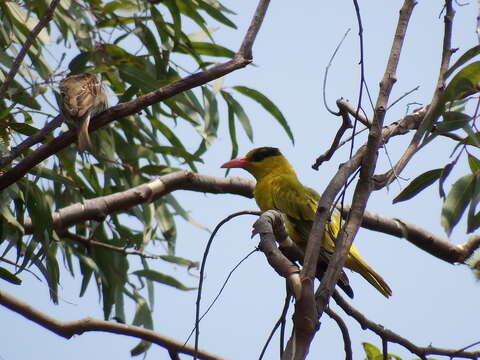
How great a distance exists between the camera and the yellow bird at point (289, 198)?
4.42 meters

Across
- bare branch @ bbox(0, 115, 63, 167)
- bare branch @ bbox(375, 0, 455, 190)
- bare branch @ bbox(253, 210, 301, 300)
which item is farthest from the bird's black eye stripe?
bare branch @ bbox(253, 210, 301, 300)

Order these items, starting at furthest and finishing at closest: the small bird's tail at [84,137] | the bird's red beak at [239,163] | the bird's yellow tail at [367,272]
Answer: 1. the bird's red beak at [239,163]
2. the bird's yellow tail at [367,272]
3. the small bird's tail at [84,137]

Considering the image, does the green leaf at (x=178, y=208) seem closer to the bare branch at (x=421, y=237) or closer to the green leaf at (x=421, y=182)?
Answer: the bare branch at (x=421, y=237)

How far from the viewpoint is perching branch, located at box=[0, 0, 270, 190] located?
3023mm

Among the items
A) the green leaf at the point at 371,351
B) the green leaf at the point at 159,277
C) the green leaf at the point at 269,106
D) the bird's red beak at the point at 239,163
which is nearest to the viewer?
the green leaf at the point at 371,351

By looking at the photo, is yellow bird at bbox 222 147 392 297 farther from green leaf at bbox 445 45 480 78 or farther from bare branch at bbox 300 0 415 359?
bare branch at bbox 300 0 415 359

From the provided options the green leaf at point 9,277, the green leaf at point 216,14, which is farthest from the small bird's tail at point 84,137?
the green leaf at point 216,14

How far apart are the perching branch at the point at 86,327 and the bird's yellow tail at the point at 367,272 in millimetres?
1041

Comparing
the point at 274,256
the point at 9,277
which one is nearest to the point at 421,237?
the point at 9,277

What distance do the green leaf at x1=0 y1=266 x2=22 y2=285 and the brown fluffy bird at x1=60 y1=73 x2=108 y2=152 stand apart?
0.93 m

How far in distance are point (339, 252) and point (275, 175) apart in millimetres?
3425

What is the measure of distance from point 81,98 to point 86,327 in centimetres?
146

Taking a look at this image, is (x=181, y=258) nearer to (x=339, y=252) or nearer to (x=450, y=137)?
(x=450, y=137)

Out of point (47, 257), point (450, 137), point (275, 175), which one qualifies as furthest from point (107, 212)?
Answer: point (450, 137)
